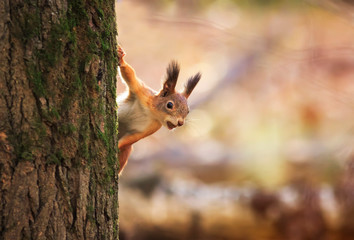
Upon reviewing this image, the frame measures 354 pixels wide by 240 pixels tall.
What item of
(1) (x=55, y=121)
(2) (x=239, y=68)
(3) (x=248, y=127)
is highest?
(2) (x=239, y=68)

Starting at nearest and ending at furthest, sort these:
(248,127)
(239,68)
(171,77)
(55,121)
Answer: (55,121)
(171,77)
(239,68)
(248,127)

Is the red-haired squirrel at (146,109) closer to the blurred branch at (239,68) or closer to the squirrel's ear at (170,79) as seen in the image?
the squirrel's ear at (170,79)

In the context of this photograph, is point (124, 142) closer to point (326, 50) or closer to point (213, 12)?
point (326, 50)

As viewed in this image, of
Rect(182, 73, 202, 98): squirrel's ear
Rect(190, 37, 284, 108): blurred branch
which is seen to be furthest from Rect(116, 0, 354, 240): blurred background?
Rect(182, 73, 202, 98): squirrel's ear

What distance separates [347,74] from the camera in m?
5.81

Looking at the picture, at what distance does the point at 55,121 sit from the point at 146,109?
871 mm

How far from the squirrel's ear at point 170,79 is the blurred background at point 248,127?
248cm

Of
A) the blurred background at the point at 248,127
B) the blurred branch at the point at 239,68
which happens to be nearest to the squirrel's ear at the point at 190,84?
the blurred background at the point at 248,127

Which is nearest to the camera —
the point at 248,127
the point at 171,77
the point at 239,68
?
the point at 171,77

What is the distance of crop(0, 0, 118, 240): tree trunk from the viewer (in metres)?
1.05

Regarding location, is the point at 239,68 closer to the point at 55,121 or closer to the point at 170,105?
the point at 170,105

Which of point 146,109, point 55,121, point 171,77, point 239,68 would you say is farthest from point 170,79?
point 239,68

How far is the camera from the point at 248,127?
257 inches

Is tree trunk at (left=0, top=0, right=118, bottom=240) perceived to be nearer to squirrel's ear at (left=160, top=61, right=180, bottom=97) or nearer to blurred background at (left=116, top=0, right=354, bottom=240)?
squirrel's ear at (left=160, top=61, right=180, bottom=97)
